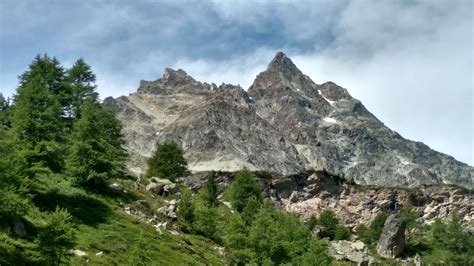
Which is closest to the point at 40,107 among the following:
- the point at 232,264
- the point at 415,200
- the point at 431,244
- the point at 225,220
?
the point at 232,264

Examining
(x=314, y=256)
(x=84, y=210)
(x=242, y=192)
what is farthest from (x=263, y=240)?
(x=242, y=192)

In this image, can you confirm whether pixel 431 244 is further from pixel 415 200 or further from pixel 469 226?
pixel 415 200

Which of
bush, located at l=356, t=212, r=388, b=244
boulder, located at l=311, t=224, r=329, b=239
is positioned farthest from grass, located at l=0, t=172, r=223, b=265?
bush, located at l=356, t=212, r=388, b=244

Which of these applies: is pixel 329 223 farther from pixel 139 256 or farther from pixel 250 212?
pixel 139 256

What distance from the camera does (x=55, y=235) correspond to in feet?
101

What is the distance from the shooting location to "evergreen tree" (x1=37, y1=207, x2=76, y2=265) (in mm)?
30594

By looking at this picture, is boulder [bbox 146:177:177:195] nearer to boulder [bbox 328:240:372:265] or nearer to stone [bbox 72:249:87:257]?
boulder [bbox 328:240:372:265]

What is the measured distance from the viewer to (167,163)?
103 m

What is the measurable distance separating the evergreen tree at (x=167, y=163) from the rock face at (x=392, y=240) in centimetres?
3995

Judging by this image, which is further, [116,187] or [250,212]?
[250,212]

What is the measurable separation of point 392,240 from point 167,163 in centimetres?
4437

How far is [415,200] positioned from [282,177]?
138 feet

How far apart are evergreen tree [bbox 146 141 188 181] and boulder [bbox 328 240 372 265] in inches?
1251

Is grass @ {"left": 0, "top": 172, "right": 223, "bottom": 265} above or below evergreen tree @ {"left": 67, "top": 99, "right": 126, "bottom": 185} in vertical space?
below
